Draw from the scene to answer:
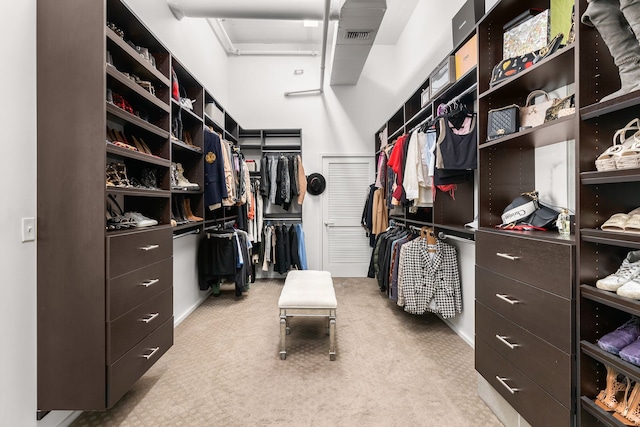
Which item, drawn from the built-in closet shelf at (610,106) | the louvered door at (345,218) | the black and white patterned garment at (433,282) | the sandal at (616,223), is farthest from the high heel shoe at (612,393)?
the louvered door at (345,218)

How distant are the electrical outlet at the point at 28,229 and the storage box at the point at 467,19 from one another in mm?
2745

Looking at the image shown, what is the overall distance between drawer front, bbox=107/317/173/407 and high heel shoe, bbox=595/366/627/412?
2028mm

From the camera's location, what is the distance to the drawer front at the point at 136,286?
56.0 inches

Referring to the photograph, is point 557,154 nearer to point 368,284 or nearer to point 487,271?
point 487,271

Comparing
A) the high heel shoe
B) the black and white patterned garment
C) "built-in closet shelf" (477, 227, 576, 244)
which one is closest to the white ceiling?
the black and white patterned garment

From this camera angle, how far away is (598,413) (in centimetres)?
103

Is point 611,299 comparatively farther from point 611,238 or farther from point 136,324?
point 136,324

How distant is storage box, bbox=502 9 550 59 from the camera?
1.57 metres

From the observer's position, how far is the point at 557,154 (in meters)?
1.71

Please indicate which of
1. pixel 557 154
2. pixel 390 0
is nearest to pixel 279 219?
pixel 390 0

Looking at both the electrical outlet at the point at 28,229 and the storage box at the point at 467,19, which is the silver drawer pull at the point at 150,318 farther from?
the storage box at the point at 467,19

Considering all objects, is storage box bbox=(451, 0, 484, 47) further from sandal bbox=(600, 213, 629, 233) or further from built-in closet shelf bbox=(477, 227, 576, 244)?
sandal bbox=(600, 213, 629, 233)

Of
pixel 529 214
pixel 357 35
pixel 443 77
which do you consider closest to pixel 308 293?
pixel 529 214

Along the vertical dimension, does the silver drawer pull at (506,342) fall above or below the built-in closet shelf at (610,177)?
below
